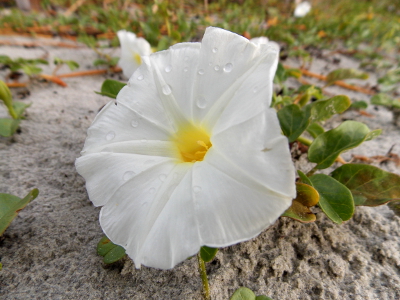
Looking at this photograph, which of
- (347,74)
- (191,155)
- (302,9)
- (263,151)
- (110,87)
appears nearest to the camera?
(263,151)

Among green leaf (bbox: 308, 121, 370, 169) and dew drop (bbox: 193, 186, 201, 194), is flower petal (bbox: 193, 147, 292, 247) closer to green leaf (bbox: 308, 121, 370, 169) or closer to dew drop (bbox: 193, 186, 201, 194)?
dew drop (bbox: 193, 186, 201, 194)

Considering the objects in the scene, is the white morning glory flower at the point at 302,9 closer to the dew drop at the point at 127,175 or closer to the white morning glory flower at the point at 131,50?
the white morning glory flower at the point at 131,50

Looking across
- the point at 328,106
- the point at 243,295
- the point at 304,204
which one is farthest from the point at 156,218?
the point at 328,106

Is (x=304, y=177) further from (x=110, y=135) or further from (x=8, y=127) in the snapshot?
(x=8, y=127)

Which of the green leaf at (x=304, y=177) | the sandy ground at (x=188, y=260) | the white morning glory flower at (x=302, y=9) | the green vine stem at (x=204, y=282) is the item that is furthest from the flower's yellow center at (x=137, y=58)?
the white morning glory flower at (x=302, y=9)

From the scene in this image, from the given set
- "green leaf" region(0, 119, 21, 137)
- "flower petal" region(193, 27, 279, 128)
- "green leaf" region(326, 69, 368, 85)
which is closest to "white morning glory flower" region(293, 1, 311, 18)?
"green leaf" region(326, 69, 368, 85)

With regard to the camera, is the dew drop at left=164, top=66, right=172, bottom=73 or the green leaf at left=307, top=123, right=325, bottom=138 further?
the green leaf at left=307, top=123, right=325, bottom=138
